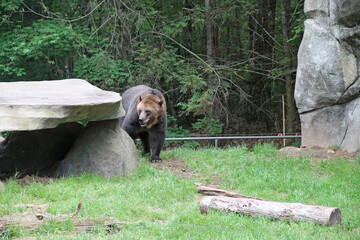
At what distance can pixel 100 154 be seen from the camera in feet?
24.7

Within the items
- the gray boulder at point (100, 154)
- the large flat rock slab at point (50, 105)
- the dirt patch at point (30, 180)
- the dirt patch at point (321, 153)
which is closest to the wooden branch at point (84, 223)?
the large flat rock slab at point (50, 105)

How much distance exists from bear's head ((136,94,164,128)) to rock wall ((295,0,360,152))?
3908 millimetres

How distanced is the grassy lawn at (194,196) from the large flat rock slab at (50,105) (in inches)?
40.0

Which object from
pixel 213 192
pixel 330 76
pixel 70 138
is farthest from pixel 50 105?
pixel 330 76

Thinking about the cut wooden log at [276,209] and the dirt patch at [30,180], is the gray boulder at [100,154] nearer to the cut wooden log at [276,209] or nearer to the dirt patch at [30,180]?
the dirt patch at [30,180]

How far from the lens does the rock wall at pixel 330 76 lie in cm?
984

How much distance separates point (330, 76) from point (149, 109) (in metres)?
4.54

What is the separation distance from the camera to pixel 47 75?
1559 centimetres

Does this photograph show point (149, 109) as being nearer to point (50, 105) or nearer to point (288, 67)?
point (50, 105)

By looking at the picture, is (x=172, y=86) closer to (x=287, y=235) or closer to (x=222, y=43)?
(x=222, y=43)

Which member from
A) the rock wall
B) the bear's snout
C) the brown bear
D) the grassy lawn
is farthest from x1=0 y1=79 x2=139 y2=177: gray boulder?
the rock wall

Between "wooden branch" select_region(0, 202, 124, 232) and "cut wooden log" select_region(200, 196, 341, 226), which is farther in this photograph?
"cut wooden log" select_region(200, 196, 341, 226)

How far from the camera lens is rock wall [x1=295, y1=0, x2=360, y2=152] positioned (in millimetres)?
9836

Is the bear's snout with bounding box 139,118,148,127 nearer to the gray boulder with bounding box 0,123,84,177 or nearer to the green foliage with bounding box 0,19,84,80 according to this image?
the gray boulder with bounding box 0,123,84,177
